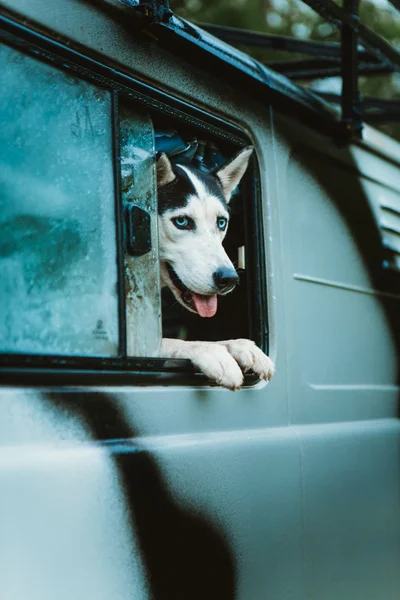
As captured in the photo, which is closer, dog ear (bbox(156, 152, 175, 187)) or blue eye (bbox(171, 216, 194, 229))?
dog ear (bbox(156, 152, 175, 187))

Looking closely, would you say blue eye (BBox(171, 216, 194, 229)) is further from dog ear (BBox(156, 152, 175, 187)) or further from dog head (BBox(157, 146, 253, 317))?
dog ear (BBox(156, 152, 175, 187))

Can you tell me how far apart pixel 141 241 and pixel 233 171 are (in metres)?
0.73

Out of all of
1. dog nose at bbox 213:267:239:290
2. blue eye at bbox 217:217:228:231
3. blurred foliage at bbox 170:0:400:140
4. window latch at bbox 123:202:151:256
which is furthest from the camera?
blurred foliage at bbox 170:0:400:140

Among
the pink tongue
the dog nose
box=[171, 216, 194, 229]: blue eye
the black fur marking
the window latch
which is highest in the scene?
the black fur marking

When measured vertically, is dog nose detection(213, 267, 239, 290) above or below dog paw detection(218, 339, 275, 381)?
above

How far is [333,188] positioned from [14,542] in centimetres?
203

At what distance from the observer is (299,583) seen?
8.34 feet

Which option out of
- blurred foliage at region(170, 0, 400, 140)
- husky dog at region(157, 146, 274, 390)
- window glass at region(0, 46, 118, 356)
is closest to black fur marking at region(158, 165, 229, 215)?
husky dog at region(157, 146, 274, 390)

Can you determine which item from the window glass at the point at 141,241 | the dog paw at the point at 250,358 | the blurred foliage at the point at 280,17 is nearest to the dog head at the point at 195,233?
the dog paw at the point at 250,358

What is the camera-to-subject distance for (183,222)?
2695mm

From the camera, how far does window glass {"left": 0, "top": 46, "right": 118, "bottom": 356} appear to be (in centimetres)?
175

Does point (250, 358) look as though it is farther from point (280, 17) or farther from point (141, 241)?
point (280, 17)

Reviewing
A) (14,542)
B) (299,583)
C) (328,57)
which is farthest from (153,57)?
(328,57)

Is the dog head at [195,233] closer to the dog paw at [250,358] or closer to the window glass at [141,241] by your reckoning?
the dog paw at [250,358]
